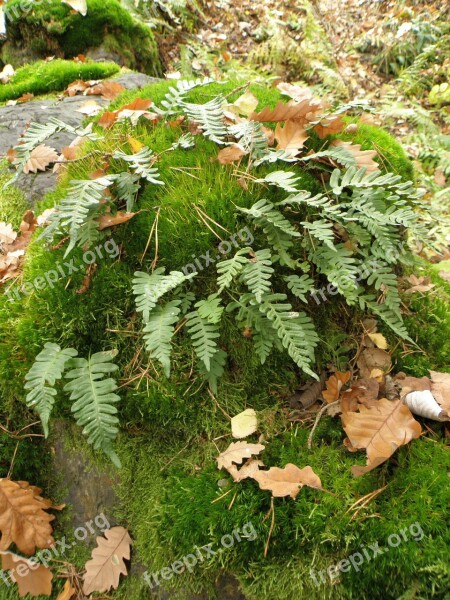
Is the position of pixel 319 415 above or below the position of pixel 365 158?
below

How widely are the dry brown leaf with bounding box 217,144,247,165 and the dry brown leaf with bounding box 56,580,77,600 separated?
2.48m

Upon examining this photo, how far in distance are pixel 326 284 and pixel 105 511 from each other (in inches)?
69.5

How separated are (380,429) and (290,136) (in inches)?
69.6

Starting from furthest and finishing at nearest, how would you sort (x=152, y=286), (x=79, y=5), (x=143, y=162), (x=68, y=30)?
(x=68, y=30)
(x=79, y=5)
(x=143, y=162)
(x=152, y=286)

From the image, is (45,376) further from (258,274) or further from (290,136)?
(290,136)

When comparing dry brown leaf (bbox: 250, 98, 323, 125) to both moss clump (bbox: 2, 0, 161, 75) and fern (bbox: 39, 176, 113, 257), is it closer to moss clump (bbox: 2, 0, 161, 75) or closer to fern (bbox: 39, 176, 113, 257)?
fern (bbox: 39, 176, 113, 257)

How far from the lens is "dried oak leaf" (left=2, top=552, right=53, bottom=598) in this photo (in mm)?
2309

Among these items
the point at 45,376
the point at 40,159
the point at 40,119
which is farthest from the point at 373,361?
the point at 40,119

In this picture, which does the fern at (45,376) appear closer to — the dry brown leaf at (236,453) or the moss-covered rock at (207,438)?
the moss-covered rock at (207,438)

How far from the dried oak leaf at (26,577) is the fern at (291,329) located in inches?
69.3

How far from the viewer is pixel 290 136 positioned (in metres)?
2.71

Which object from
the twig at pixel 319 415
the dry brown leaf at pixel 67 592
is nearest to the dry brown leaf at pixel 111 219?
the twig at pixel 319 415

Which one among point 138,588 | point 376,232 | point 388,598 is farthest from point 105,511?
point 376,232

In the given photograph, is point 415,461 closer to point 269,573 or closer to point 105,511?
point 269,573
